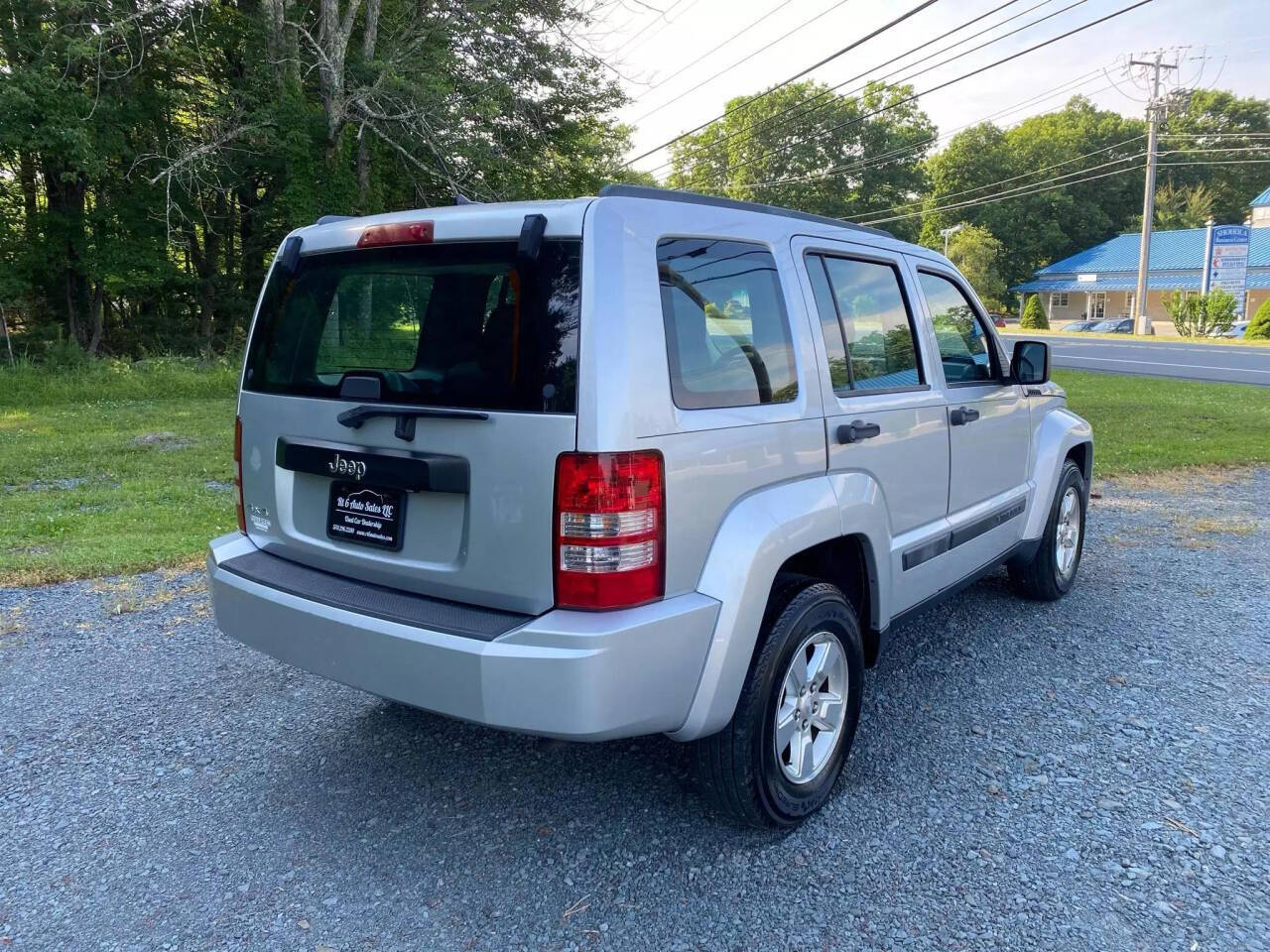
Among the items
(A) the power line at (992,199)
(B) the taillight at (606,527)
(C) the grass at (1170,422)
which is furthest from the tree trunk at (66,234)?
(A) the power line at (992,199)

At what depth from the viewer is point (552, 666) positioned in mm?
2305

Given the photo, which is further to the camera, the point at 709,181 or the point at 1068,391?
the point at 709,181

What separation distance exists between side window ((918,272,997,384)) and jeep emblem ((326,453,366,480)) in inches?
99.5

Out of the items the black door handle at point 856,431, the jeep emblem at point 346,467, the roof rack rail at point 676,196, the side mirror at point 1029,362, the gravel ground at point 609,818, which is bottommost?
the gravel ground at point 609,818

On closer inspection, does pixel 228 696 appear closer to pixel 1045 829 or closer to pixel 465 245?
pixel 465 245

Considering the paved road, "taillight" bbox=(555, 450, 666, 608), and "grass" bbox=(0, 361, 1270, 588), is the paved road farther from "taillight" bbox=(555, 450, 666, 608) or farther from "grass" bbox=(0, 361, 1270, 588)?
"taillight" bbox=(555, 450, 666, 608)

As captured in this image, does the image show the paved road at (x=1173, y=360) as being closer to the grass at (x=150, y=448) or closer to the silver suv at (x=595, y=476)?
the grass at (x=150, y=448)

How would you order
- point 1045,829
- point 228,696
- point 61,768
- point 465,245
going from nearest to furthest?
point 465,245
point 1045,829
point 61,768
point 228,696

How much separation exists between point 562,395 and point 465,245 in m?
0.64

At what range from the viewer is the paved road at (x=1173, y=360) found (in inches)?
821

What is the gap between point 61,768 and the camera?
3348 mm

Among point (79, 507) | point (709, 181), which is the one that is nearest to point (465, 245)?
point (79, 507)

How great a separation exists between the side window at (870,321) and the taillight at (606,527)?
42.9 inches

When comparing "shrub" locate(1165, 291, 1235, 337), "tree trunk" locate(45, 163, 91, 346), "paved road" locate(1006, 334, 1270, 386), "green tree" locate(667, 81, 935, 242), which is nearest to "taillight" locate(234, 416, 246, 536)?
"paved road" locate(1006, 334, 1270, 386)
